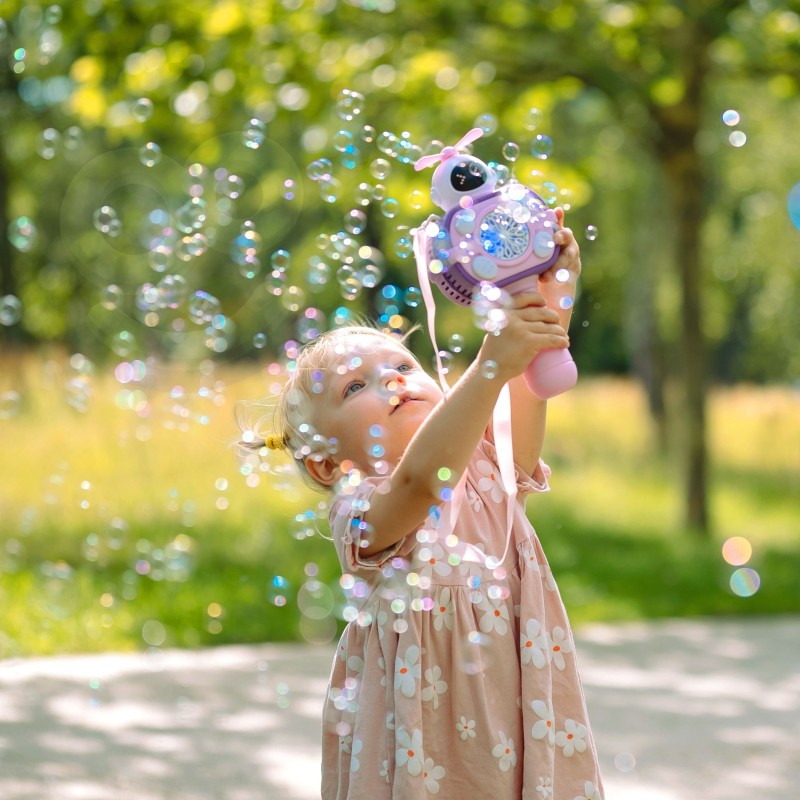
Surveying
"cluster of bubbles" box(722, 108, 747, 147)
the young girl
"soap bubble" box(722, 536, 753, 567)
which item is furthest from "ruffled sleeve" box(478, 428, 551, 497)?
"soap bubble" box(722, 536, 753, 567)

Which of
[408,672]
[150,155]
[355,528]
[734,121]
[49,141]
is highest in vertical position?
[49,141]

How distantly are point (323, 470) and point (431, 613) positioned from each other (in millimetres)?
335

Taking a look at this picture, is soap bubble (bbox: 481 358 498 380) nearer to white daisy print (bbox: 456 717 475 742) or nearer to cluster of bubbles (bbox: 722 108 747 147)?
white daisy print (bbox: 456 717 475 742)

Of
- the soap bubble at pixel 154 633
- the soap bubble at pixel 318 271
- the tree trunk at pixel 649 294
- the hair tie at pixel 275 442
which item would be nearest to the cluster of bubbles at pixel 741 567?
the soap bubble at pixel 154 633

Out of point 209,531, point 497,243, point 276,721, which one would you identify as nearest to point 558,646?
point 497,243

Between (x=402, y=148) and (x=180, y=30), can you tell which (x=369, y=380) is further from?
(x=180, y=30)

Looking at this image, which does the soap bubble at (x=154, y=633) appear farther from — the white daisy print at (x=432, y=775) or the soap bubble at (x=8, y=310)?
the white daisy print at (x=432, y=775)

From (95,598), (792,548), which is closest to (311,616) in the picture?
(95,598)

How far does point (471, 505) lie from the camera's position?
7.38 ft

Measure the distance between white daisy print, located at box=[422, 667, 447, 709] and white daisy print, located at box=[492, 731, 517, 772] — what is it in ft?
0.40

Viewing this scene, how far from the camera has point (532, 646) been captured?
7.07 feet

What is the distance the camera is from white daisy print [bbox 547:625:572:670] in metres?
2.26

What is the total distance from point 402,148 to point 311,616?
4.03 m

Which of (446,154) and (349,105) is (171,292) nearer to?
(349,105)
